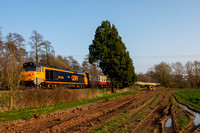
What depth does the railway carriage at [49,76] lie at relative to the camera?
854 inches

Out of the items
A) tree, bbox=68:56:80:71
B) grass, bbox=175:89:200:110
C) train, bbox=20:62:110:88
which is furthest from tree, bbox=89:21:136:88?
tree, bbox=68:56:80:71

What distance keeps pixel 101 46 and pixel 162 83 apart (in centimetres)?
4781

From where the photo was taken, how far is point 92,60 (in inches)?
1127

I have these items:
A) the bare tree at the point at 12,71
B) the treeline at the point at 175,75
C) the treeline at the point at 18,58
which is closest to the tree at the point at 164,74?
the treeline at the point at 175,75

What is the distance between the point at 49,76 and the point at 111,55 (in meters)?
9.88

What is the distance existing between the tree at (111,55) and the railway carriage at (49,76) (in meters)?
4.84

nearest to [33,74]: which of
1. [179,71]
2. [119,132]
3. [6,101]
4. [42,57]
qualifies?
[6,101]

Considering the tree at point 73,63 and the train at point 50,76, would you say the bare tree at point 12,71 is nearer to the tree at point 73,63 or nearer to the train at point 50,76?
the train at point 50,76

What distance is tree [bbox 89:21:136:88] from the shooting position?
90.2 feet

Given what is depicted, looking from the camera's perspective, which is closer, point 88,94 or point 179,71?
point 88,94

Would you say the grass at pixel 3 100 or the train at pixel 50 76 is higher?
the train at pixel 50 76

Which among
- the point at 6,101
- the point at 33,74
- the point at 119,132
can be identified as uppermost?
the point at 33,74

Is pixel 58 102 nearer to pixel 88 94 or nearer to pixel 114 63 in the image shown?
pixel 88 94

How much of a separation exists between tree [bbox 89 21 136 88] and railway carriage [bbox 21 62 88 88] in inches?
190
